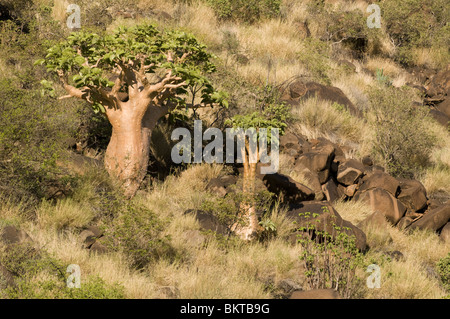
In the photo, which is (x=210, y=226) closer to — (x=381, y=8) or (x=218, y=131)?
(x=218, y=131)

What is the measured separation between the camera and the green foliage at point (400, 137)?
1201cm

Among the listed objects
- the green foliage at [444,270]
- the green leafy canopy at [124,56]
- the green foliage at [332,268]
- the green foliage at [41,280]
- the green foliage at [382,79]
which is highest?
the green leafy canopy at [124,56]

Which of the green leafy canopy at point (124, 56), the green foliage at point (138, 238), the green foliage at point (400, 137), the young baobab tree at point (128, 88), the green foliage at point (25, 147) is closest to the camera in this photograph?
the green foliage at point (138, 238)

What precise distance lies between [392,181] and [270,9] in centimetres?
965

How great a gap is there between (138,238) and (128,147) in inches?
86.0

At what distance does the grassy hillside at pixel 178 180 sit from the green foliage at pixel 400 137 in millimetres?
31

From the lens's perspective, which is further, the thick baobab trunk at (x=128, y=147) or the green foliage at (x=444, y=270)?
the thick baobab trunk at (x=128, y=147)

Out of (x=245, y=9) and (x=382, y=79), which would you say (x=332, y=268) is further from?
(x=245, y=9)

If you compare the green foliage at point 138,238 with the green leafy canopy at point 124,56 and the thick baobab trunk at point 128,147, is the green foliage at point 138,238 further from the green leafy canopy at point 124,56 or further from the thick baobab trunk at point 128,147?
the green leafy canopy at point 124,56

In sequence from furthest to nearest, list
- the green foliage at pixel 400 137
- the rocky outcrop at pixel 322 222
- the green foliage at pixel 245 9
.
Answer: the green foliage at pixel 245 9, the green foliage at pixel 400 137, the rocky outcrop at pixel 322 222

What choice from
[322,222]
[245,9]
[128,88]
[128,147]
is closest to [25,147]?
[128,147]

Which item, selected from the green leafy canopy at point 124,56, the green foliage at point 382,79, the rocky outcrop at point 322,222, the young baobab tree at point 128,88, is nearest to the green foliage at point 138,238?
the young baobab tree at point 128,88

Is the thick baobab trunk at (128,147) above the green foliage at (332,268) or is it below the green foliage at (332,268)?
above

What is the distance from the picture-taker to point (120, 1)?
16234 mm
